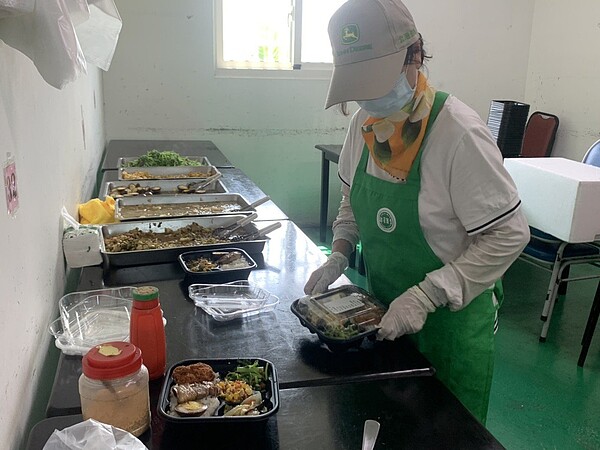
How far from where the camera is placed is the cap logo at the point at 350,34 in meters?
1.26

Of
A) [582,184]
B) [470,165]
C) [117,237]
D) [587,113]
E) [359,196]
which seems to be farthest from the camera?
[587,113]

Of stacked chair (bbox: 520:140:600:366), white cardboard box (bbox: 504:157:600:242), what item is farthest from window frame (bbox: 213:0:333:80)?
stacked chair (bbox: 520:140:600:366)

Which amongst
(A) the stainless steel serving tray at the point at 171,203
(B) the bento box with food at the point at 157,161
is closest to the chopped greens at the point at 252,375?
(A) the stainless steel serving tray at the point at 171,203

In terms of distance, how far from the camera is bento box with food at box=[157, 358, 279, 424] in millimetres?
923

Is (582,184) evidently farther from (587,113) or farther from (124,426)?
(124,426)

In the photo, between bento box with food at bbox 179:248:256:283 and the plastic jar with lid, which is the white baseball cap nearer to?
bento box with food at bbox 179:248:256:283

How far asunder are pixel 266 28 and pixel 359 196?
3.20m

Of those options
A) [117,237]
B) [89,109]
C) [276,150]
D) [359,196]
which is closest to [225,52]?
[276,150]

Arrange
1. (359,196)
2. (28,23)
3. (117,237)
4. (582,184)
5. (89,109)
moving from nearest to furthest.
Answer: (28,23)
(359,196)
(117,237)
(582,184)
(89,109)

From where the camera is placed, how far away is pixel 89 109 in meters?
2.82

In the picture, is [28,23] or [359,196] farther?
[359,196]

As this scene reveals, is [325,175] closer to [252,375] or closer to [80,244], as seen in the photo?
[80,244]

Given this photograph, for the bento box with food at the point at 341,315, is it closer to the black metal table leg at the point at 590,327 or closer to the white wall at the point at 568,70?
the black metal table leg at the point at 590,327

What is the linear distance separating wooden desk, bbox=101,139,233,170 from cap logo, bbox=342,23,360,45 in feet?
6.76
